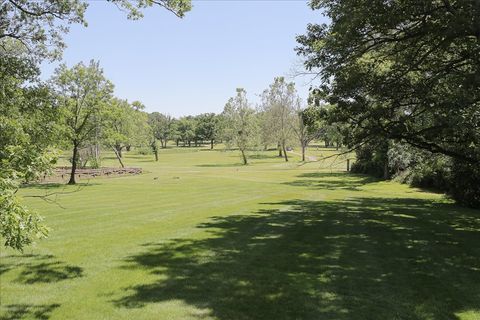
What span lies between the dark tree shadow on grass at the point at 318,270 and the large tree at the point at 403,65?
12.9ft

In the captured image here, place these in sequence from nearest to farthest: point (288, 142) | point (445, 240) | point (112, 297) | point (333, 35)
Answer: point (112, 297) < point (445, 240) < point (333, 35) < point (288, 142)

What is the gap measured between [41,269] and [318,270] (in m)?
7.20

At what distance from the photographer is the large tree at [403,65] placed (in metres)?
13.3

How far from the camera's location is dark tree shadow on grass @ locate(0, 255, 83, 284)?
34.4 ft

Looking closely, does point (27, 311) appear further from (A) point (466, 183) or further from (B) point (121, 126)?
(B) point (121, 126)

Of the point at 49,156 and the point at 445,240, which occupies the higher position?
the point at 49,156

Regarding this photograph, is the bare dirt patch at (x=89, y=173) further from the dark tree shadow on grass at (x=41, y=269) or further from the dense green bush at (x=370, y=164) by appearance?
the dark tree shadow on grass at (x=41, y=269)

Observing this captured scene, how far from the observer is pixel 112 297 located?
916cm

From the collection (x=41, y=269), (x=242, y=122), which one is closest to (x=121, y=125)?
(x=242, y=122)

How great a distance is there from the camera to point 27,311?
8.58 metres

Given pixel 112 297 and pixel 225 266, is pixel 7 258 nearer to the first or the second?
pixel 112 297

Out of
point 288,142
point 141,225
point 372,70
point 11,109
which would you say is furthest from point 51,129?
point 288,142

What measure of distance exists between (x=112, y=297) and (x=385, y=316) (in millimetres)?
5567

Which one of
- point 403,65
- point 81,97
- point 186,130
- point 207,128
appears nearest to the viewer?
point 403,65
